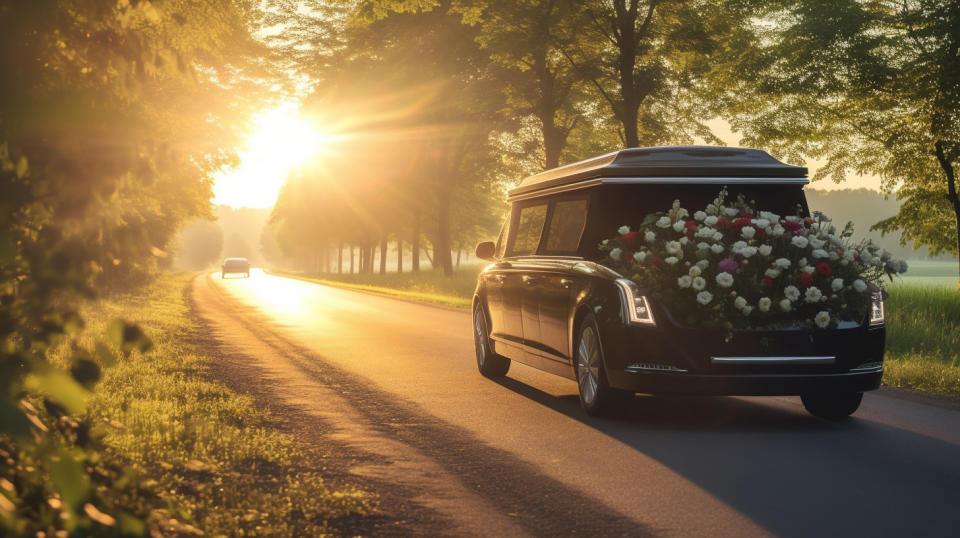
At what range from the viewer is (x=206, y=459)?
7102 millimetres

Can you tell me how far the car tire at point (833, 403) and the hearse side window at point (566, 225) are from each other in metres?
2.54

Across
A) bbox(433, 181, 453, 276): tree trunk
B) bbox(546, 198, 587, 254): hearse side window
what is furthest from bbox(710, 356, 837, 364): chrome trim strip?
bbox(433, 181, 453, 276): tree trunk

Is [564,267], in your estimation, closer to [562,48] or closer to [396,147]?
[562,48]

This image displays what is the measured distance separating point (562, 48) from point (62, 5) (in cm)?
2529

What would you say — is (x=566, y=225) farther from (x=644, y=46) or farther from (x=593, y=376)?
(x=644, y=46)

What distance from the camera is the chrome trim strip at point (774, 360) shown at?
8.41 metres

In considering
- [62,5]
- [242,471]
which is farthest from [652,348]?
[62,5]

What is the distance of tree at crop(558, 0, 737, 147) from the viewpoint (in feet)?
85.4

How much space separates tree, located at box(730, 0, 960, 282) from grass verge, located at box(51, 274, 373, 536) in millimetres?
21430

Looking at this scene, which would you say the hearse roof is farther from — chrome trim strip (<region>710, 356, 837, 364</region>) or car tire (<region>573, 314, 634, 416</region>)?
chrome trim strip (<region>710, 356, 837, 364</region>)

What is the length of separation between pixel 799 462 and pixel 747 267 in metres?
1.96

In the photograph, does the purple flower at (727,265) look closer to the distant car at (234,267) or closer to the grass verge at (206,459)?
the grass verge at (206,459)

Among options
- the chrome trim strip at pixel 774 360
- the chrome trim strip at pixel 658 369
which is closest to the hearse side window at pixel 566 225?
the chrome trim strip at pixel 658 369

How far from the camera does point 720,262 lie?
859 centimetres
